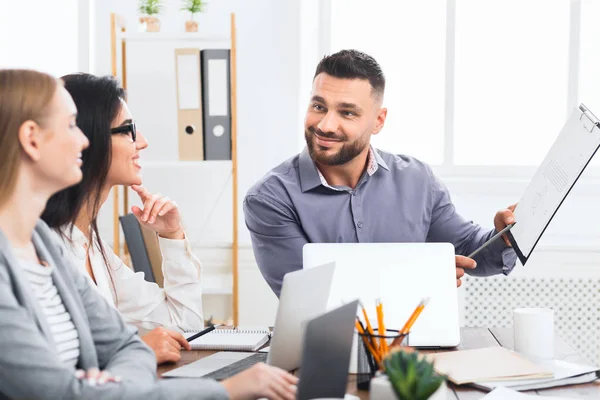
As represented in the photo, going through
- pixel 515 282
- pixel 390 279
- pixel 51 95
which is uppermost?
pixel 51 95

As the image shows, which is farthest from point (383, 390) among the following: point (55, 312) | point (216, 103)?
point (216, 103)

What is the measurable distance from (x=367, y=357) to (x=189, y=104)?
1980 mm

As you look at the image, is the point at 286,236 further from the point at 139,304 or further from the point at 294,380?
the point at 294,380

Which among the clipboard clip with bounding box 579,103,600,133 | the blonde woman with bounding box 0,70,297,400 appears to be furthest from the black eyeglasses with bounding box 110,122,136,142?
the clipboard clip with bounding box 579,103,600,133

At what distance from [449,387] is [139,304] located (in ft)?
2.86

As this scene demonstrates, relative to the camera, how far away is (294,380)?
115 cm

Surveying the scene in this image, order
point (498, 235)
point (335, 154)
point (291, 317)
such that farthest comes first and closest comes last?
point (335, 154) < point (498, 235) < point (291, 317)

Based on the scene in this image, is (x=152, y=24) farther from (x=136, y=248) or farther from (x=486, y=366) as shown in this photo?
(x=486, y=366)

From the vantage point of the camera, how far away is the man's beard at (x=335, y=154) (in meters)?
2.23

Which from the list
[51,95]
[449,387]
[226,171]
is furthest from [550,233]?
[51,95]

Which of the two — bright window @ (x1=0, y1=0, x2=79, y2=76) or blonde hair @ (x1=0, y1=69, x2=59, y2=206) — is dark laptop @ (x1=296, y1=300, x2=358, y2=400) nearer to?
blonde hair @ (x1=0, y1=69, x2=59, y2=206)

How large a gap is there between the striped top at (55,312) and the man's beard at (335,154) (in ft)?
3.81

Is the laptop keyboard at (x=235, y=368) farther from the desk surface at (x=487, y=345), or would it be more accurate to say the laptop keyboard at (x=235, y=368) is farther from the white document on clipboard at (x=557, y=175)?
the white document on clipboard at (x=557, y=175)

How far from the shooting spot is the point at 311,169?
2254 mm
